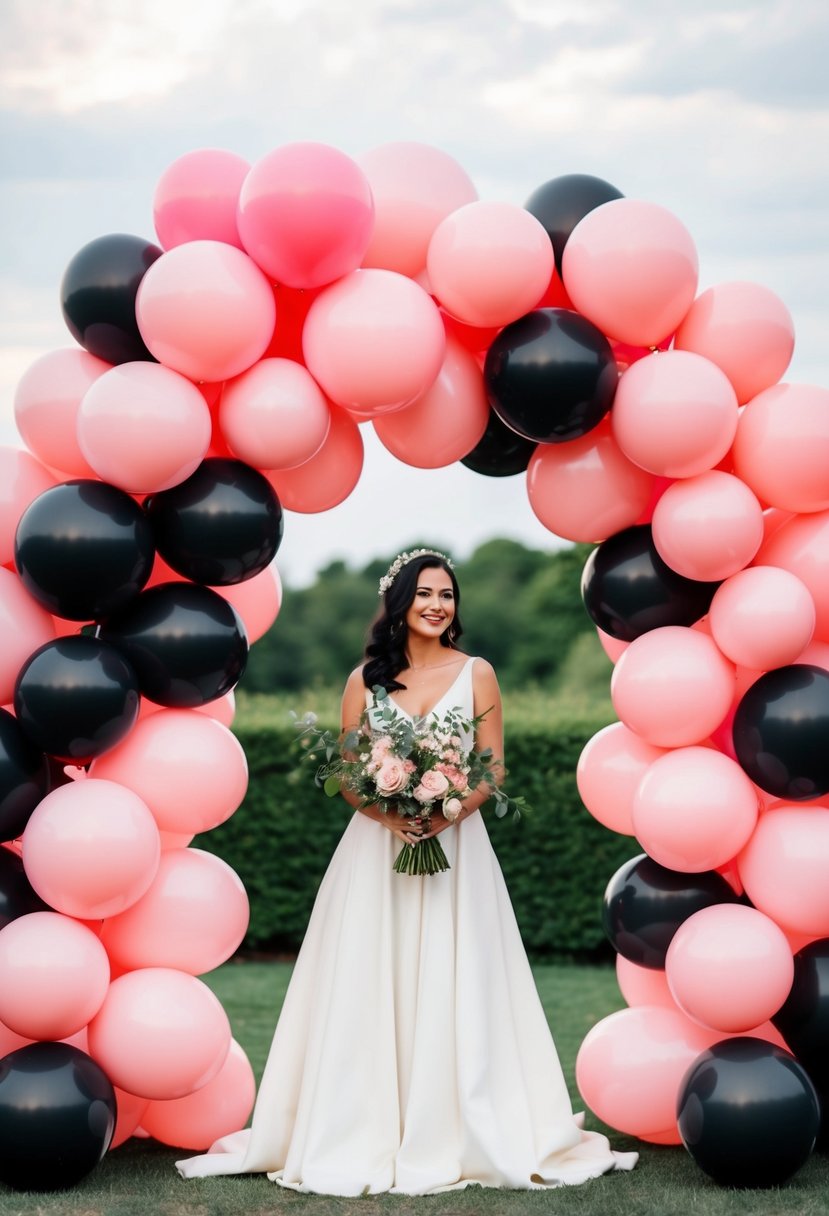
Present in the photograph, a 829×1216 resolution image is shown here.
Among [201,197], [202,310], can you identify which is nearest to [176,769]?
[202,310]

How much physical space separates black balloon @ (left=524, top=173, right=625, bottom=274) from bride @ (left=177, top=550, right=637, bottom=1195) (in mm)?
1219

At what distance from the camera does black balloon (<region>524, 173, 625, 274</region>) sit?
461 centimetres

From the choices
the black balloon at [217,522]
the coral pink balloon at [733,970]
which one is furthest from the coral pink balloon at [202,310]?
the coral pink balloon at [733,970]

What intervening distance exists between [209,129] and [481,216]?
2.17 meters

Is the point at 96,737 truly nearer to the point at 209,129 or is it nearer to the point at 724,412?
the point at 724,412

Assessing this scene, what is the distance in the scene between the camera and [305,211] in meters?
4.15

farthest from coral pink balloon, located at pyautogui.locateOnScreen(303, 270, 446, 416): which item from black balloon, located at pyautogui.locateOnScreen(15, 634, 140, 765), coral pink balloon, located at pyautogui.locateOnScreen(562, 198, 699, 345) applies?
black balloon, located at pyautogui.locateOnScreen(15, 634, 140, 765)

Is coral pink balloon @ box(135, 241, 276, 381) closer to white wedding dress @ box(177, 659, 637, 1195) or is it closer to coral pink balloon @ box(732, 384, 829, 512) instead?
white wedding dress @ box(177, 659, 637, 1195)

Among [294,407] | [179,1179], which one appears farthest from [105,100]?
[179,1179]

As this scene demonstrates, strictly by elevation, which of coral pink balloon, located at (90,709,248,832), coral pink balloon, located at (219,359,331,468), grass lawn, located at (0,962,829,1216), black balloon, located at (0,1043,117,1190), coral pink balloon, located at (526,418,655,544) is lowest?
grass lawn, located at (0,962,829,1216)

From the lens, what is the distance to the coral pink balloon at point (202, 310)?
165 inches

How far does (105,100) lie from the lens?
23.9 ft

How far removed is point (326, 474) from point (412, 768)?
1.13 meters

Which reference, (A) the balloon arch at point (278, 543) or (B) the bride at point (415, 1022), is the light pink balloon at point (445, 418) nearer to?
(A) the balloon arch at point (278, 543)
